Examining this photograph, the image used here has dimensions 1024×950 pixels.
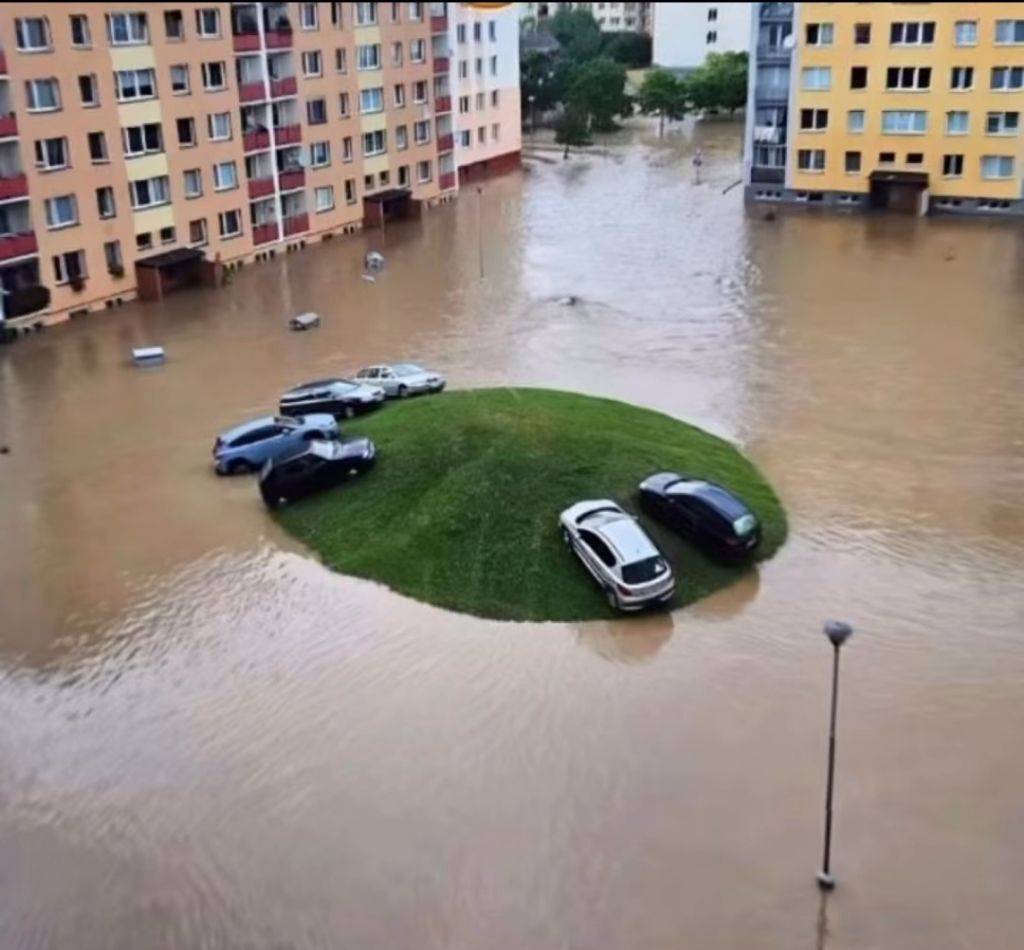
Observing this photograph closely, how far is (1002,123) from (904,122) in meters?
4.16

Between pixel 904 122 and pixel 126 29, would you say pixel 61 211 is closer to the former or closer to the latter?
pixel 126 29

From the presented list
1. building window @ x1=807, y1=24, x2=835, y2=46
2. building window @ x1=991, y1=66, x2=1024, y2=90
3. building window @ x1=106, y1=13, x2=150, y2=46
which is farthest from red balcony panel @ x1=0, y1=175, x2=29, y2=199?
building window @ x1=991, y1=66, x2=1024, y2=90

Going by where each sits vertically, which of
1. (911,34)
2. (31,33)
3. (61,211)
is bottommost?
(61,211)

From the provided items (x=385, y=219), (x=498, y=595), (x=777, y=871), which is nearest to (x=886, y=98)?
(x=385, y=219)

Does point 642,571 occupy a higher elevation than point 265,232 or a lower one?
lower

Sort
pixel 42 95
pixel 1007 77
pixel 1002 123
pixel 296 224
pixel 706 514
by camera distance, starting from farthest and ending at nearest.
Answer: pixel 1002 123 → pixel 296 224 → pixel 1007 77 → pixel 42 95 → pixel 706 514

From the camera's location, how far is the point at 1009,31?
48469 mm

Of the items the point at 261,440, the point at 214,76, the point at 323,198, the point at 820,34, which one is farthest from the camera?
the point at 820,34

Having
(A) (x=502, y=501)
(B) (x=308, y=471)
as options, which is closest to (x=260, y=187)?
(B) (x=308, y=471)

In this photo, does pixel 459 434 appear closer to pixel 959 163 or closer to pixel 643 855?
pixel 643 855

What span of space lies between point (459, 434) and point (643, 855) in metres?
11.5

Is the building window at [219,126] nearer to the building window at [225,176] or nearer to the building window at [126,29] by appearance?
the building window at [225,176]

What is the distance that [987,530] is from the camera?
2194 cm

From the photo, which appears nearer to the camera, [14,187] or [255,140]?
[14,187]
